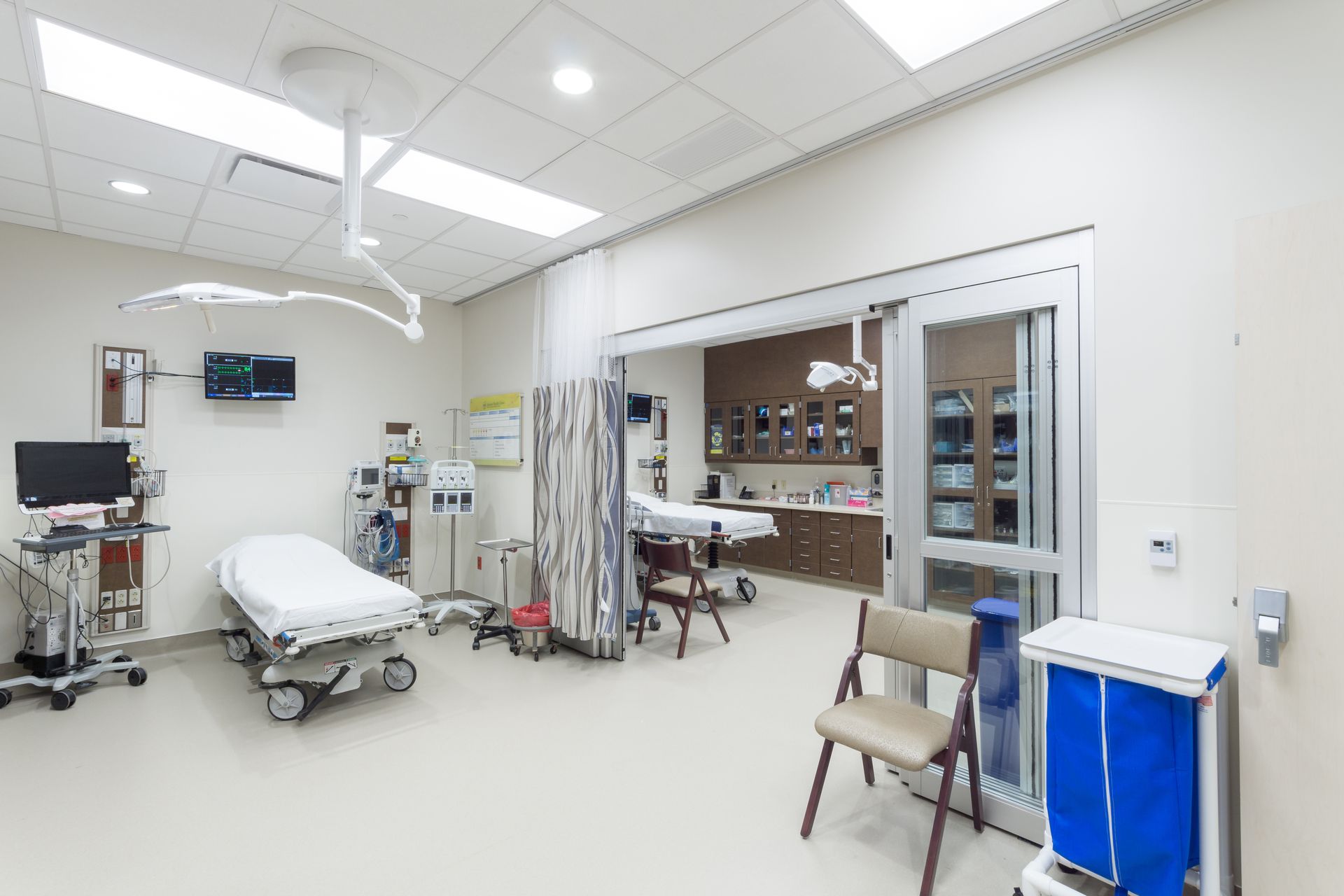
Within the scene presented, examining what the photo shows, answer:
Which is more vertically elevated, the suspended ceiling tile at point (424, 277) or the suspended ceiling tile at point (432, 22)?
the suspended ceiling tile at point (432, 22)

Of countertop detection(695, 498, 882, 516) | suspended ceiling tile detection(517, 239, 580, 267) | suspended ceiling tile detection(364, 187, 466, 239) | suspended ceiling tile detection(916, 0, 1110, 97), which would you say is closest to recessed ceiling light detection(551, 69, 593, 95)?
suspended ceiling tile detection(916, 0, 1110, 97)

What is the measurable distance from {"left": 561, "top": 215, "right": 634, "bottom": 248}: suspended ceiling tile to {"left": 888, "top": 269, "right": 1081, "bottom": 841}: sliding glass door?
A: 74.8 inches

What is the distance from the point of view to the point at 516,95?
2.51m

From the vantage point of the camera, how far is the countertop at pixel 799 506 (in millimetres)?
6371

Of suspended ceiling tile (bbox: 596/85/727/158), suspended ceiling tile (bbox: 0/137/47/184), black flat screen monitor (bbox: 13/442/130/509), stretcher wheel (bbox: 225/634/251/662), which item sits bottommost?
stretcher wheel (bbox: 225/634/251/662)

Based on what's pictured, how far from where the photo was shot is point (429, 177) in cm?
331

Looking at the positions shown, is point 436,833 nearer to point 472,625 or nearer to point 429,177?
point 472,625

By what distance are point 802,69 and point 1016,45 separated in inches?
28.6

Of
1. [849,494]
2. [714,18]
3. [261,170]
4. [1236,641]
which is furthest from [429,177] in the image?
[849,494]

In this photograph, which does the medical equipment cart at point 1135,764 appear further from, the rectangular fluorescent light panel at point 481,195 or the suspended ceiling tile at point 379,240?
the suspended ceiling tile at point 379,240

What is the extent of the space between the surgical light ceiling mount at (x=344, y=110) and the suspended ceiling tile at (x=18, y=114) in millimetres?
890

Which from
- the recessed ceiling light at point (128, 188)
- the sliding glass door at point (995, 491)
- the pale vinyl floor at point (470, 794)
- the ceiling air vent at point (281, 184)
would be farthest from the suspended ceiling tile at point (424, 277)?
the sliding glass door at point (995, 491)

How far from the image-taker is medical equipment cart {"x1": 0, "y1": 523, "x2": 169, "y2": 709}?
3.45m

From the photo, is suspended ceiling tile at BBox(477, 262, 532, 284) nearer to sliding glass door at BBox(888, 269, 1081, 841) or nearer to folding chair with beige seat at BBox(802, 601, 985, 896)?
sliding glass door at BBox(888, 269, 1081, 841)
